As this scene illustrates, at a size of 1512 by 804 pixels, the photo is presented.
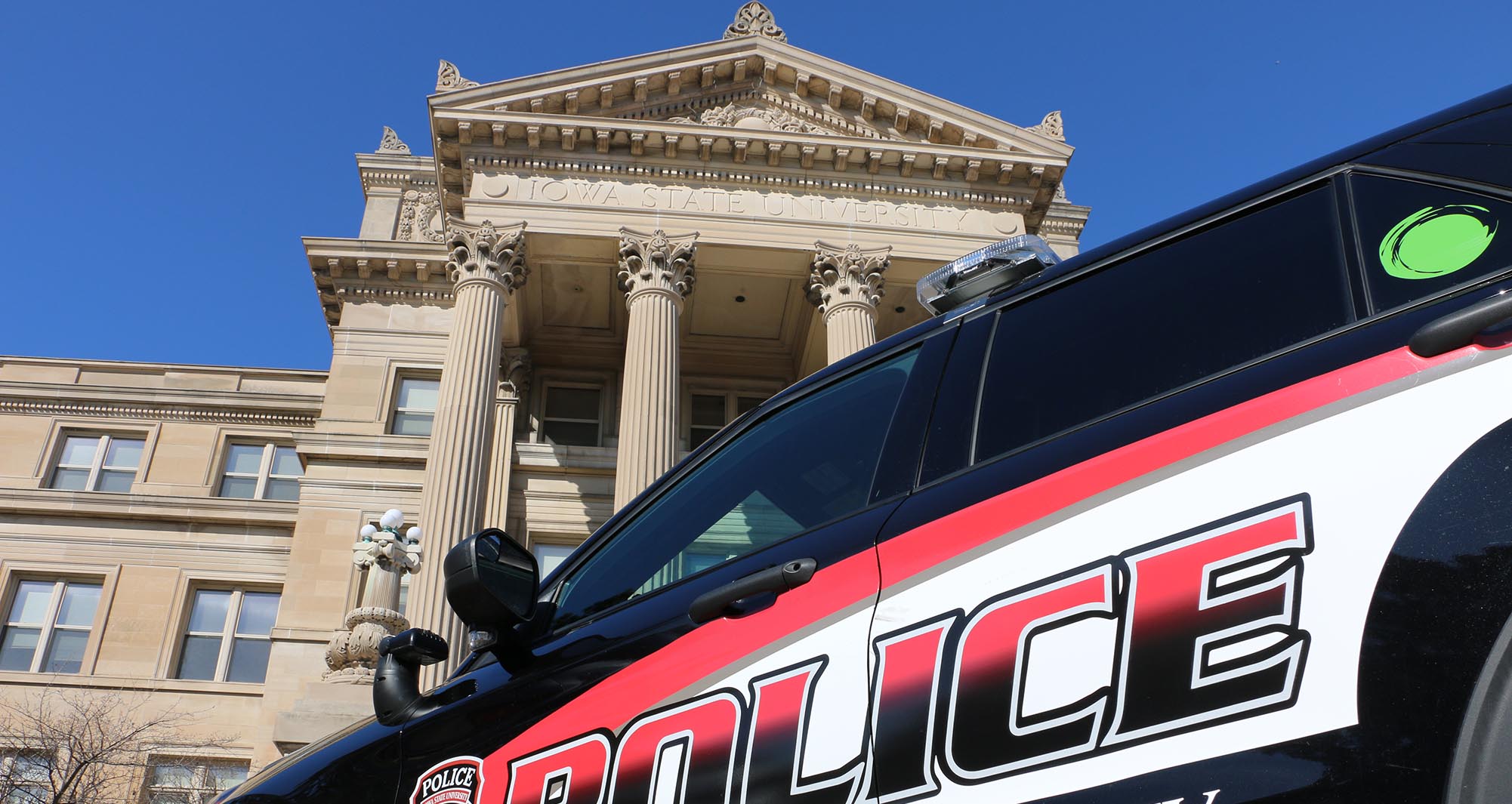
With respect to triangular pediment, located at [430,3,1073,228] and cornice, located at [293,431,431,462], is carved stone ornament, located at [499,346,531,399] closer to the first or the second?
cornice, located at [293,431,431,462]

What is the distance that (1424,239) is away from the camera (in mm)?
2086

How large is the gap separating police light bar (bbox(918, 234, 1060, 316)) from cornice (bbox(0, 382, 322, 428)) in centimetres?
3062

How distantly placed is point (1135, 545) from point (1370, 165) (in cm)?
104

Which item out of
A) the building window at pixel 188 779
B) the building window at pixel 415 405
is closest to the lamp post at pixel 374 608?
the building window at pixel 188 779

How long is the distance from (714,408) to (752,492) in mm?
Answer: 26460

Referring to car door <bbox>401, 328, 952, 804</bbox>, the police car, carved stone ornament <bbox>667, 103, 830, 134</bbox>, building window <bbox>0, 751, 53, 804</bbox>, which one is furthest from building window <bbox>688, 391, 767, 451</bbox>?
the police car

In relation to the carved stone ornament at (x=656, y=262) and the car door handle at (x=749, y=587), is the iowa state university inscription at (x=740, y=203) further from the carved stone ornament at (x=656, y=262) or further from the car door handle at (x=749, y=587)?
the car door handle at (x=749, y=587)

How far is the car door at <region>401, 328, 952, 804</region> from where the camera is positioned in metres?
2.34

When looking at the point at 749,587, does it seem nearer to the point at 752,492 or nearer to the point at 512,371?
the point at 752,492

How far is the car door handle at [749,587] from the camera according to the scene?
250 centimetres

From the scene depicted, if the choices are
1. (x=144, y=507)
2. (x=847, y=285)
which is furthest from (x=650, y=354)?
(x=144, y=507)

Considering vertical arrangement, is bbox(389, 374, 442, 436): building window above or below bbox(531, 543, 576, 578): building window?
above

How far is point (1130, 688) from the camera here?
74.5 inches

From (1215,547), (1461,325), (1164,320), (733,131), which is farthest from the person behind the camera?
(733,131)
